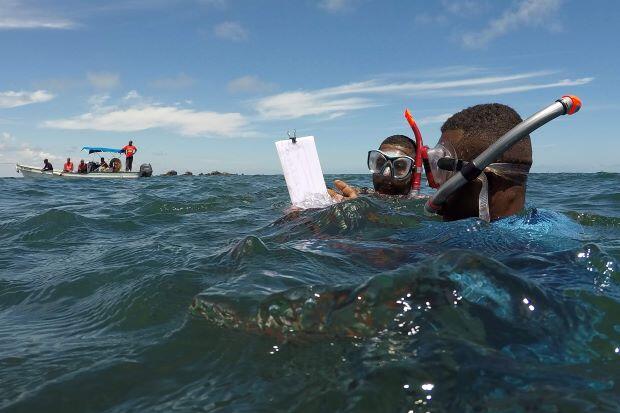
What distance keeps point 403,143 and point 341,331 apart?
4.36 metres

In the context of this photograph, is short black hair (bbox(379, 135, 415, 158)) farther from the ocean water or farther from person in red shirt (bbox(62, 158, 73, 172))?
person in red shirt (bbox(62, 158, 73, 172))

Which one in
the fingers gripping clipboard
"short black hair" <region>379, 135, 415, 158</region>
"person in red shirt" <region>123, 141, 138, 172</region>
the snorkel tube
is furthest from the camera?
"person in red shirt" <region>123, 141, 138, 172</region>

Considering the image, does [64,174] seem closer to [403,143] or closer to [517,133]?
[403,143]

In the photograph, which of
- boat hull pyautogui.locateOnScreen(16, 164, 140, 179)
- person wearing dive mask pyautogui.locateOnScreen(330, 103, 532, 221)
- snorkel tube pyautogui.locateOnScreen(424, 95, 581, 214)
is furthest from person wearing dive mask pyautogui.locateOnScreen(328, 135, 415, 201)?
boat hull pyautogui.locateOnScreen(16, 164, 140, 179)

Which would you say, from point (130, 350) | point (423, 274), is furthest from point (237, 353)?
point (423, 274)

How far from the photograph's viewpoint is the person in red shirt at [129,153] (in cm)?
2897

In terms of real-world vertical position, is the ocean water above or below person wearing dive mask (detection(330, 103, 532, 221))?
below

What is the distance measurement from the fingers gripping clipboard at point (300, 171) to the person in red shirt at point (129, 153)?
83.1 ft

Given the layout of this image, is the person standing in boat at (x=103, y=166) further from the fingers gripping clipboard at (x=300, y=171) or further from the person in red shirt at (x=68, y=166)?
the fingers gripping clipboard at (x=300, y=171)

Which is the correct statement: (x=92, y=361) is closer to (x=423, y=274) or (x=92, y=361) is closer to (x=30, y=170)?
(x=423, y=274)

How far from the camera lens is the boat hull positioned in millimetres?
25375

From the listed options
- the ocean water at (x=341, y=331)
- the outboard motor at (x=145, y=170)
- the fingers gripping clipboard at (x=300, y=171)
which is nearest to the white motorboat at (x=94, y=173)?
the outboard motor at (x=145, y=170)

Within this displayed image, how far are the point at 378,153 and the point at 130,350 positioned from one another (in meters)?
4.17

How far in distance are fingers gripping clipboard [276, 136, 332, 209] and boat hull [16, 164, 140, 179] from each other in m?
22.0
